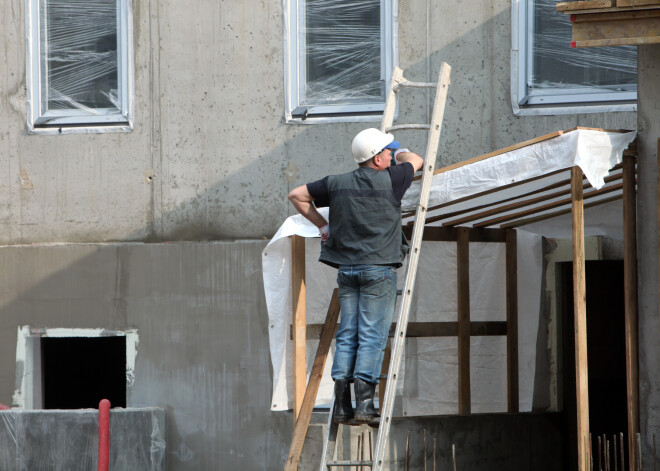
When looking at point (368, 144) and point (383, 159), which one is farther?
point (383, 159)

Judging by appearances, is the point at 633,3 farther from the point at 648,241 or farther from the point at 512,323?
the point at 512,323

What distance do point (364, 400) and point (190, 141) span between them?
13.4 ft

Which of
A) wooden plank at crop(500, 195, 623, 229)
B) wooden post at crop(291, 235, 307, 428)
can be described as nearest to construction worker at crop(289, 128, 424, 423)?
wooden post at crop(291, 235, 307, 428)

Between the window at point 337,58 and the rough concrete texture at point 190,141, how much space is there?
13 centimetres

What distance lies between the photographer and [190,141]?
29.1 ft

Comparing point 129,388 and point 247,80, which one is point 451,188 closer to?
point 247,80

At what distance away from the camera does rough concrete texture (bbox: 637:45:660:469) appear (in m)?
5.85

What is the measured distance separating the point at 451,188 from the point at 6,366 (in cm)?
501

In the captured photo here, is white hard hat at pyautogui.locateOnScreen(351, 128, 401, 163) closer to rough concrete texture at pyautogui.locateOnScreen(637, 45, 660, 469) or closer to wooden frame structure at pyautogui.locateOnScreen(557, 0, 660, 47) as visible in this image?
wooden frame structure at pyautogui.locateOnScreen(557, 0, 660, 47)

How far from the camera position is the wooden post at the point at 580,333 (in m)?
5.58

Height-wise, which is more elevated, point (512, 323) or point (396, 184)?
point (396, 184)

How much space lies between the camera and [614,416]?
9555mm

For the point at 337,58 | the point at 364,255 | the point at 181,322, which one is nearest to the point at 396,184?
the point at 364,255

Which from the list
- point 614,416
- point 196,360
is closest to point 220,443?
point 196,360
